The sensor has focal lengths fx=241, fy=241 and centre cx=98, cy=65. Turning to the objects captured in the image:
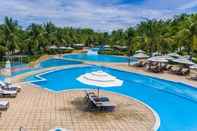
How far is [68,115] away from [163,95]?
27.8 ft

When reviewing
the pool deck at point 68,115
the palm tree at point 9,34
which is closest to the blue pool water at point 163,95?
the pool deck at point 68,115

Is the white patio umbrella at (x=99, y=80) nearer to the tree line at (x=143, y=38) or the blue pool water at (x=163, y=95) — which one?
the blue pool water at (x=163, y=95)

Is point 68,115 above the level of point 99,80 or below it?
below

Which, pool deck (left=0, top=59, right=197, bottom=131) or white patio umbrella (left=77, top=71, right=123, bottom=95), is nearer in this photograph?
pool deck (left=0, top=59, right=197, bottom=131)

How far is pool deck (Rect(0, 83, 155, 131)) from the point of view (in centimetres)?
937

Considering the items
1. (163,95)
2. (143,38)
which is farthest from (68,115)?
(143,38)

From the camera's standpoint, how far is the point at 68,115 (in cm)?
1058

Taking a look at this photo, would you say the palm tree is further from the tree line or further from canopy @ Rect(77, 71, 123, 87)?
canopy @ Rect(77, 71, 123, 87)

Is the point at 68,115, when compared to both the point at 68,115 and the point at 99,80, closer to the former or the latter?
the point at 68,115

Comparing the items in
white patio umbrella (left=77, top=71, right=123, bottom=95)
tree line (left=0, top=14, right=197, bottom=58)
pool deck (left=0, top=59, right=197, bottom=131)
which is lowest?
A: pool deck (left=0, top=59, right=197, bottom=131)

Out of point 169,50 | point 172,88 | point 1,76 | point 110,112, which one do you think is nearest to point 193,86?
point 172,88

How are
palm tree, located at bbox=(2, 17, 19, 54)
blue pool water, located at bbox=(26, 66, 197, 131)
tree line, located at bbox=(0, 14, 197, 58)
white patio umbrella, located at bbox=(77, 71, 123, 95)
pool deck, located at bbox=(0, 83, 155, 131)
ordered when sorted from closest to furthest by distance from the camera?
pool deck, located at bbox=(0, 83, 155, 131) < white patio umbrella, located at bbox=(77, 71, 123, 95) < blue pool water, located at bbox=(26, 66, 197, 131) < tree line, located at bbox=(0, 14, 197, 58) < palm tree, located at bbox=(2, 17, 19, 54)

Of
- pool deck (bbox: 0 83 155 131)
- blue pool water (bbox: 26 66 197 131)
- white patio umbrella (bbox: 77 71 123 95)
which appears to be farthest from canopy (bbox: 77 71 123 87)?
blue pool water (bbox: 26 66 197 131)

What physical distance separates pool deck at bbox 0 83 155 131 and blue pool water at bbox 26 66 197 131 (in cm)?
120
